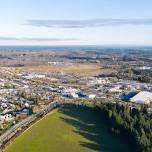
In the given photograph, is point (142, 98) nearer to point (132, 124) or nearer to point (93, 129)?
point (132, 124)

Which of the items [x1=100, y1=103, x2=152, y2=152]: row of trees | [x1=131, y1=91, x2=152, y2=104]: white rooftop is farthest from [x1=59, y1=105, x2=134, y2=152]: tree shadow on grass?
[x1=131, y1=91, x2=152, y2=104]: white rooftop

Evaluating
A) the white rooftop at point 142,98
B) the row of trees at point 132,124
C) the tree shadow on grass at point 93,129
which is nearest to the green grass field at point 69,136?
the tree shadow on grass at point 93,129

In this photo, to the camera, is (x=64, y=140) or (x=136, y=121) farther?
(x=136, y=121)

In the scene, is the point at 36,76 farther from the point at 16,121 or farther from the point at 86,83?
the point at 16,121

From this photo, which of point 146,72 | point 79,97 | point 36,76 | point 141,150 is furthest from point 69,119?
point 146,72

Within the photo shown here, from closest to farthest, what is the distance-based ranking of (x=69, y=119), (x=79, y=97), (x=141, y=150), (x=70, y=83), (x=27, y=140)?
(x=141, y=150) → (x=27, y=140) → (x=69, y=119) → (x=79, y=97) → (x=70, y=83)

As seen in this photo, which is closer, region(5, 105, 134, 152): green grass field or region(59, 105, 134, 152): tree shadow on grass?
region(5, 105, 134, 152): green grass field

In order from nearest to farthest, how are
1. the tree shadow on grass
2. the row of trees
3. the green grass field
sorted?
the row of trees, the green grass field, the tree shadow on grass

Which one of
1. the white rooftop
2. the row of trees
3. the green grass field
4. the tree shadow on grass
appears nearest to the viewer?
the row of trees

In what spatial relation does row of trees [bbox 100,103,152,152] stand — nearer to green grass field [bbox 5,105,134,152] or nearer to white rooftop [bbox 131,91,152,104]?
green grass field [bbox 5,105,134,152]
